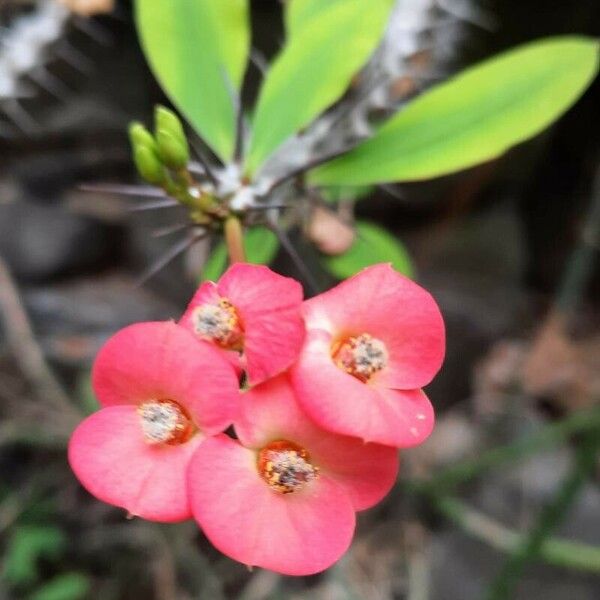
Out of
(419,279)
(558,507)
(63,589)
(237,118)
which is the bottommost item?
(63,589)

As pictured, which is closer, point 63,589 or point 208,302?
point 208,302

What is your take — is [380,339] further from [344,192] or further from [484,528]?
[484,528]

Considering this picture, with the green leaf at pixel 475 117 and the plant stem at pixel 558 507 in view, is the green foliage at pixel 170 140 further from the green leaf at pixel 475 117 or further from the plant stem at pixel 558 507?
the plant stem at pixel 558 507

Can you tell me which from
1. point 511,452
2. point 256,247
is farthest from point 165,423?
point 511,452

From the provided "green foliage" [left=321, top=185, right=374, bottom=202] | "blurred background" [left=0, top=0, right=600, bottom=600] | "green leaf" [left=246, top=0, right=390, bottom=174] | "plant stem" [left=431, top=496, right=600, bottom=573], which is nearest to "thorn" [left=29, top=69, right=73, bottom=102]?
"blurred background" [left=0, top=0, right=600, bottom=600]

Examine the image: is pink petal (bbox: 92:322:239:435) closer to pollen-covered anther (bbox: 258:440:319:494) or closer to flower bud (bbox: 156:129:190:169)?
pollen-covered anther (bbox: 258:440:319:494)
